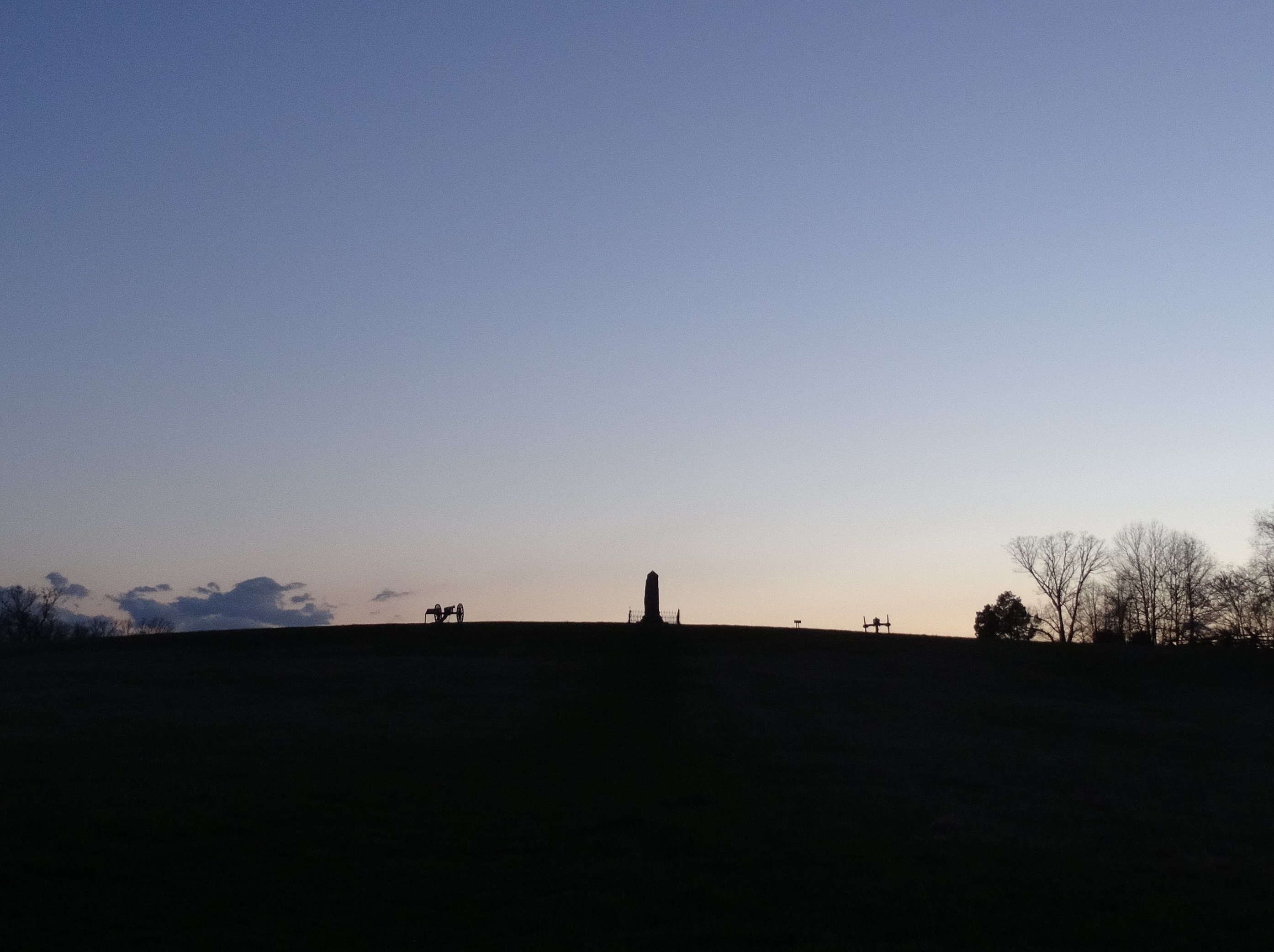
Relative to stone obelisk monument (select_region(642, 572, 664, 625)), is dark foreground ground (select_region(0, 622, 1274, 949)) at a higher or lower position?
lower

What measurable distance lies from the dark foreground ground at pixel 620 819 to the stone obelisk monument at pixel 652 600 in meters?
21.5

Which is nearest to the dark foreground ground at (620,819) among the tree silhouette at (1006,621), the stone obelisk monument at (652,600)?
the stone obelisk monument at (652,600)

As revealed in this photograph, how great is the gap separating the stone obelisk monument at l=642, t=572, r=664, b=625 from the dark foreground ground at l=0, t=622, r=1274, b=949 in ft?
70.6

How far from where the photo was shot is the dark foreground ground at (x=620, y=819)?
11.0 metres

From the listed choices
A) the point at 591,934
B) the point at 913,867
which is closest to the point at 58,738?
the point at 591,934

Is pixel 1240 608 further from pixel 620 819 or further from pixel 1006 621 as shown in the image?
pixel 620 819

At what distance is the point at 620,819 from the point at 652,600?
43.1m

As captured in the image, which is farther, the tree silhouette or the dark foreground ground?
the tree silhouette

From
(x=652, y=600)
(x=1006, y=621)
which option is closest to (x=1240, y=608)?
(x=1006, y=621)

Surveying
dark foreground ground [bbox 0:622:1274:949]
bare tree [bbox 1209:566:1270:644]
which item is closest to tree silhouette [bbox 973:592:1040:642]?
bare tree [bbox 1209:566:1270:644]

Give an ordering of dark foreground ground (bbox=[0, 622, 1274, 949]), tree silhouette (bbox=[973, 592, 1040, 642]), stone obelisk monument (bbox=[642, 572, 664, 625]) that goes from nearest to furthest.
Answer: dark foreground ground (bbox=[0, 622, 1274, 949]), stone obelisk monument (bbox=[642, 572, 664, 625]), tree silhouette (bbox=[973, 592, 1040, 642])

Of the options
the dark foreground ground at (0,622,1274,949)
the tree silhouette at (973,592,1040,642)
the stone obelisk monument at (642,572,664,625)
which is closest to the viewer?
the dark foreground ground at (0,622,1274,949)

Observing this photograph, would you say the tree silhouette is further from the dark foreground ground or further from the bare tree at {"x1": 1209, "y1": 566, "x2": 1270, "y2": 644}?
the dark foreground ground

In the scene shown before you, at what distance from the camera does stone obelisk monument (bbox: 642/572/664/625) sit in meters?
58.8
